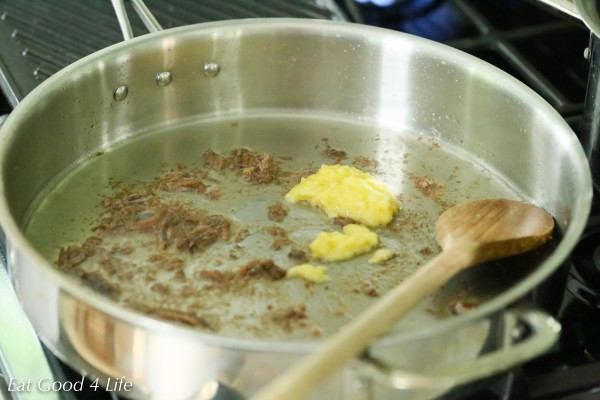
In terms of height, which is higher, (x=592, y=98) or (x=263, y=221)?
(x=592, y=98)

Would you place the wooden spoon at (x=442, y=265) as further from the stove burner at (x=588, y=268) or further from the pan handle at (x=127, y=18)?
the pan handle at (x=127, y=18)

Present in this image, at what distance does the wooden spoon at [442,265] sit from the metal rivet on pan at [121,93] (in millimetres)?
448

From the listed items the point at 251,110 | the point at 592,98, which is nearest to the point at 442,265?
the point at 592,98

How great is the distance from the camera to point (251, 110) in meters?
1.24

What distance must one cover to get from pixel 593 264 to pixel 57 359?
0.57 m

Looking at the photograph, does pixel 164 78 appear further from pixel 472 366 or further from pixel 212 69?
pixel 472 366

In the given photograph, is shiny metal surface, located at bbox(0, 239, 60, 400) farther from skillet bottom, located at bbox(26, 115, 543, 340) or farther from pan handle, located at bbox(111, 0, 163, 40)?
pan handle, located at bbox(111, 0, 163, 40)

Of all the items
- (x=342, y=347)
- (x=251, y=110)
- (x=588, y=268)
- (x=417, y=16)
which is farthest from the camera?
(x=417, y=16)

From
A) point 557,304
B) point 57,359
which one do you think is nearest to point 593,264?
point 557,304

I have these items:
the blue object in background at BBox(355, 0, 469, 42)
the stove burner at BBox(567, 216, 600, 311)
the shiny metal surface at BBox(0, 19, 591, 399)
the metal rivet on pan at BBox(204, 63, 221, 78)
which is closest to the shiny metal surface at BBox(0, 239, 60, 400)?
the shiny metal surface at BBox(0, 19, 591, 399)

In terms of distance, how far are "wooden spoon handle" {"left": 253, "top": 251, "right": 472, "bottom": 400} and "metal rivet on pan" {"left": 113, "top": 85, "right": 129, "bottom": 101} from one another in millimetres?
551

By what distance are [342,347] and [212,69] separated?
0.66 meters

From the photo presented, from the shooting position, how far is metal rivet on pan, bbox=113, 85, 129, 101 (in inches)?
45.4

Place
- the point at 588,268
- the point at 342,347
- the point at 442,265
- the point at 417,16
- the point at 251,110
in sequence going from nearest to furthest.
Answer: the point at 342,347, the point at 442,265, the point at 588,268, the point at 251,110, the point at 417,16
